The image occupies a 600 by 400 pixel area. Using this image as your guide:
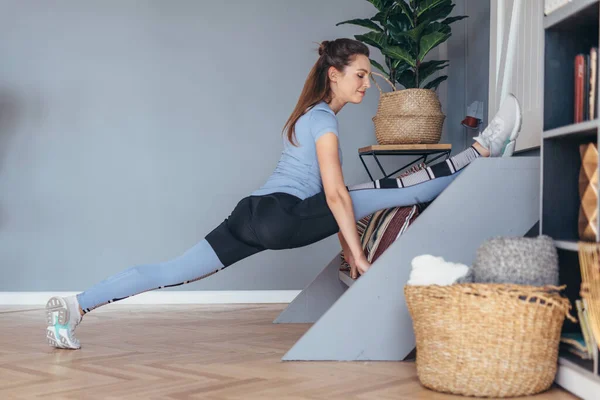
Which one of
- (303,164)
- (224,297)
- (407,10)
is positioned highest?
(407,10)

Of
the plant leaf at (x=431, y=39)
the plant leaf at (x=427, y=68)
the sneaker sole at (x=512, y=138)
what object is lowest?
the sneaker sole at (x=512, y=138)

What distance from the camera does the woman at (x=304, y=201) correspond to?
246cm

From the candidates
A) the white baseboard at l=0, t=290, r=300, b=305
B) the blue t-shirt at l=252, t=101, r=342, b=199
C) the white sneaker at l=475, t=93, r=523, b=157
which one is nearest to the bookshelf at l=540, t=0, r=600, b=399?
the white sneaker at l=475, t=93, r=523, b=157

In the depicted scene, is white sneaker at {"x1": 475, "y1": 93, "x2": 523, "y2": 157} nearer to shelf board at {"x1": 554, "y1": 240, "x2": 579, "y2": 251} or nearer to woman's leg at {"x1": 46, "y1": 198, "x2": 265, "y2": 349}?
shelf board at {"x1": 554, "y1": 240, "x2": 579, "y2": 251}

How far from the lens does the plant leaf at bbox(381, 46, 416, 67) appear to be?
350 cm

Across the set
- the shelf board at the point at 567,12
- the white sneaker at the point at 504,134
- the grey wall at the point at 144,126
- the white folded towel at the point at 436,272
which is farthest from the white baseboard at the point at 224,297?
the shelf board at the point at 567,12

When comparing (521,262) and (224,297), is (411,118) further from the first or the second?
(521,262)

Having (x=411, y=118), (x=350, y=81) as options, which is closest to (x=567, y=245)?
(x=350, y=81)

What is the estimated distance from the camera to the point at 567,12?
1.91m

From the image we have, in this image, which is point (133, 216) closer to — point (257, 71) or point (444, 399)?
point (257, 71)

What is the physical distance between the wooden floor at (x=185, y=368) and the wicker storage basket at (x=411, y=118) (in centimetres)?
107

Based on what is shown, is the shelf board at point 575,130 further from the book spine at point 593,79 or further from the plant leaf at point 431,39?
the plant leaf at point 431,39

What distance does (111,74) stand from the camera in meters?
4.20

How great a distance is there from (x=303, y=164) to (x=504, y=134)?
0.72 m
